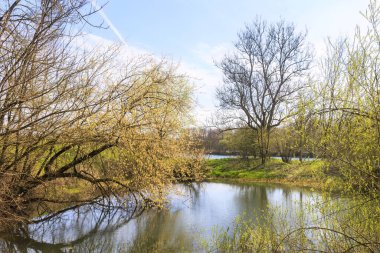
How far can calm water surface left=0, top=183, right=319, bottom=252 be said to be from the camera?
8344 millimetres

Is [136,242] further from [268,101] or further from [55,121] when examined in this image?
[268,101]

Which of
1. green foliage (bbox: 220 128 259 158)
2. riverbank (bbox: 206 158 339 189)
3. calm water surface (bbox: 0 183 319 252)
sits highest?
green foliage (bbox: 220 128 259 158)

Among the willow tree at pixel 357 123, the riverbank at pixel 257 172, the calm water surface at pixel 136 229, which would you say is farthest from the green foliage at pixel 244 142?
the willow tree at pixel 357 123

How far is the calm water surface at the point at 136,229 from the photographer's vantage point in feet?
27.4

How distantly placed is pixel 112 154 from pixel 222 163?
18.8m

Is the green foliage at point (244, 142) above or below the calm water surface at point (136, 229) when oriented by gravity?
above

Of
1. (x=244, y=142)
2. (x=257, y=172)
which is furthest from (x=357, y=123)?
(x=244, y=142)

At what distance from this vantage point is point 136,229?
32.4 feet

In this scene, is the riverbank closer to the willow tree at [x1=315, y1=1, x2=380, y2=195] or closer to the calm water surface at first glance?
the calm water surface

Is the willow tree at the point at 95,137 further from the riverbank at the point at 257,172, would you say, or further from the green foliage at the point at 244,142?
the green foliage at the point at 244,142

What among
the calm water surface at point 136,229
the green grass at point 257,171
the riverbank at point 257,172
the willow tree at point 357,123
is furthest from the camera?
the green grass at point 257,171

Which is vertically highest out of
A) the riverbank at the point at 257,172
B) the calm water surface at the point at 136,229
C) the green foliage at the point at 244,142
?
the green foliage at the point at 244,142

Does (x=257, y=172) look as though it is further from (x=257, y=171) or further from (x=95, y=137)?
(x=95, y=137)

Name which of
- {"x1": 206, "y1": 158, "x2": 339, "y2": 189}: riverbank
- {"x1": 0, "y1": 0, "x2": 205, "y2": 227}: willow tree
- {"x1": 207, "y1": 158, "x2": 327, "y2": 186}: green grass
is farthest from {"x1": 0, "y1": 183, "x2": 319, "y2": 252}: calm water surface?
{"x1": 207, "y1": 158, "x2": 327, "y2": 186}: green grass
